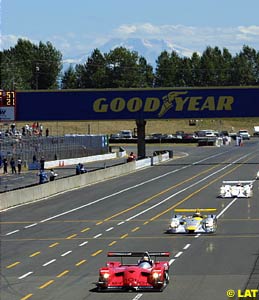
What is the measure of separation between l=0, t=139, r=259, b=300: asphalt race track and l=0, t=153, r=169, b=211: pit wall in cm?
91

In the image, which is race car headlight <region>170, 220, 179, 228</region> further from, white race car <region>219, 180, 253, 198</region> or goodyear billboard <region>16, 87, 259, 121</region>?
goodyear billboard <region>16, 87, 259, 121</region>

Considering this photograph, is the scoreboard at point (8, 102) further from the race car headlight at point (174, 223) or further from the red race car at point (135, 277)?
the red race car at point (135, 277)

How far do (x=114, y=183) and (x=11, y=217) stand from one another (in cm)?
2504

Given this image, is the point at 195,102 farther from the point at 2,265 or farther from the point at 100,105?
the point at 2,265

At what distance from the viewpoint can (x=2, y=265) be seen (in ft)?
104

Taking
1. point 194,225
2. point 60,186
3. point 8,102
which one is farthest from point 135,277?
point 60,186

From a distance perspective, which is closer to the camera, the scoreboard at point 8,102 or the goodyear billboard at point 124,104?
the scoreboard at point 8,102

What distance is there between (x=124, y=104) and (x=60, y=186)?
102ft

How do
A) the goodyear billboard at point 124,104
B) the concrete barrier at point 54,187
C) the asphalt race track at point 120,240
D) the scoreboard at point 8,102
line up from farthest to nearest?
the goodyear billboard at point 124,104 → the scoreboard at point 8,102 → the concrete barrier at point 54,187 → the asphalt race track at point 120,240

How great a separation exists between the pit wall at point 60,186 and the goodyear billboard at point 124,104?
19.3ft

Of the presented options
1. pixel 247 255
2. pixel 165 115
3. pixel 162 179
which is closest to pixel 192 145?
pixel 165 115

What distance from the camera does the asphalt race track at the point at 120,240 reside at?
2636cm

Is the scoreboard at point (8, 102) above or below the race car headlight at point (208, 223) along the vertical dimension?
above

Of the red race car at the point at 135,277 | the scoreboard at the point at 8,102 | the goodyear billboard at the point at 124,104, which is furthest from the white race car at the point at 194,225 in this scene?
the goodyear billboard at the point at 124,104
